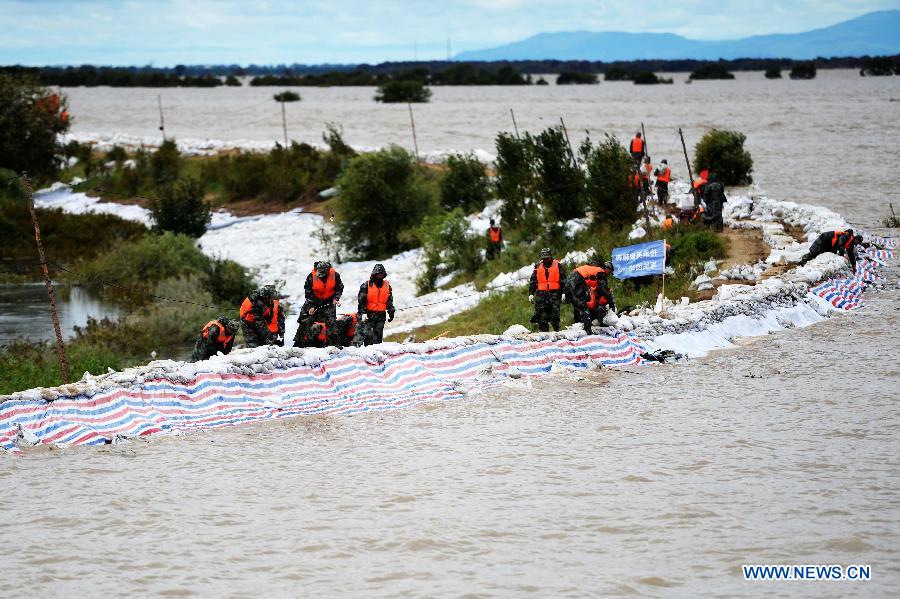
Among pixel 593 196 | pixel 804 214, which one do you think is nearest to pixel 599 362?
pixel 593 196

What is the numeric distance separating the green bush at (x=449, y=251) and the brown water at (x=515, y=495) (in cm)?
844

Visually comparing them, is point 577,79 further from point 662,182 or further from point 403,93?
point 662,182

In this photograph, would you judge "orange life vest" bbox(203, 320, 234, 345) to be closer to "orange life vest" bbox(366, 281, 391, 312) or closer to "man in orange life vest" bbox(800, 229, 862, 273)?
"orange life vest" bbox(366, 281, 391, 312)

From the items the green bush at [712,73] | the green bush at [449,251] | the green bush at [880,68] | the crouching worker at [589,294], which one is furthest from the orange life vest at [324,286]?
the green bush at [712,73]

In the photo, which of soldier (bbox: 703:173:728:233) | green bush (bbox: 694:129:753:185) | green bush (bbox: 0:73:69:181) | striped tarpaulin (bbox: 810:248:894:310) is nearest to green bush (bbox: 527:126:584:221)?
soldier (bbox: 703:173:728:233)

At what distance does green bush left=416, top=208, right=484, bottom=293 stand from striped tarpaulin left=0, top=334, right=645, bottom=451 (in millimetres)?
7956

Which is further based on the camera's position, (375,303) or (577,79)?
(577,79)

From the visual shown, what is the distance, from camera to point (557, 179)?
81.8 feet

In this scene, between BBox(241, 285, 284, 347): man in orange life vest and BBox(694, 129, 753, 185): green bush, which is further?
BBox(694, 129, 753, 185): green bush

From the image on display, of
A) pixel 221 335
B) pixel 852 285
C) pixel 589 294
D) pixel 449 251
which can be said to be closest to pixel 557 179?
pixel 449 251

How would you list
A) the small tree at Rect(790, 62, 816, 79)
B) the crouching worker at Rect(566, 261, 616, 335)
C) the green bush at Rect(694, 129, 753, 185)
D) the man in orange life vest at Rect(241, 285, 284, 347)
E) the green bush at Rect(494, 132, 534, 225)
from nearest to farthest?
1. the man in orange life vest at Rect(241, 285, 284, 347)
2. the crouching worker at Rect(566, 261, 616, 335)
3. the green bush at Rect(494, 132, 534, 225)
4. the green bush at Rect(694, 129, 753, 185)
5. the small tree at Rect(790, 62, 816, 79)

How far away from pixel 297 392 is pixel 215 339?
4.44 feet

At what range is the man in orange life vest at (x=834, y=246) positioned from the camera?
62.6ft

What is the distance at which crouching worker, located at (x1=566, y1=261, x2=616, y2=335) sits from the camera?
14.4m
